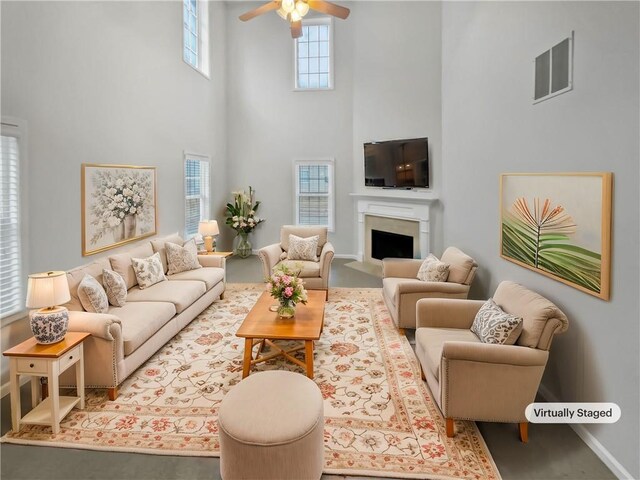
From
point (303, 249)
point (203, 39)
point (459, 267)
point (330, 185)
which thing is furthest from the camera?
point (330, 185)

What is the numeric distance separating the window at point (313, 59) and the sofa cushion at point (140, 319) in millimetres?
6393

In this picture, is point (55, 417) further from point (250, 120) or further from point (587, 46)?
point (250, 120)

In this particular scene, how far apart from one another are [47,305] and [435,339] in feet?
9.65

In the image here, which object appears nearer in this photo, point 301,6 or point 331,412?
point 331,412

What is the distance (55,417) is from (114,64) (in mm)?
3935

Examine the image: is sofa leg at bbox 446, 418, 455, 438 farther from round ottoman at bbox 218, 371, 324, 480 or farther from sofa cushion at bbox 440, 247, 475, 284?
sofa cushion at bbox 440, 247, 475, 284

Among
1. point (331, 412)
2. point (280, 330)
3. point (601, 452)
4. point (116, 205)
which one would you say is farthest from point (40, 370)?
point (601, 452)

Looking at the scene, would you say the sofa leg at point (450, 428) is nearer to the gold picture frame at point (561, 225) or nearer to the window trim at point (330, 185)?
the gold picture frame at point (561, 225)

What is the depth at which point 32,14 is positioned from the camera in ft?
11.6

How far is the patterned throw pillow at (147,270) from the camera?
186 inches

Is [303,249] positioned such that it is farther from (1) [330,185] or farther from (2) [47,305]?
(2) [47,305]

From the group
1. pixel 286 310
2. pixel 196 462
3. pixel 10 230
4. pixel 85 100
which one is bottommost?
pixel 196 462

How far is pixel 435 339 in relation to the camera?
3.27m

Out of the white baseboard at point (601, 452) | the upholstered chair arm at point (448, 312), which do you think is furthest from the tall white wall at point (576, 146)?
the upholstered chair arm at point (448, 312)
